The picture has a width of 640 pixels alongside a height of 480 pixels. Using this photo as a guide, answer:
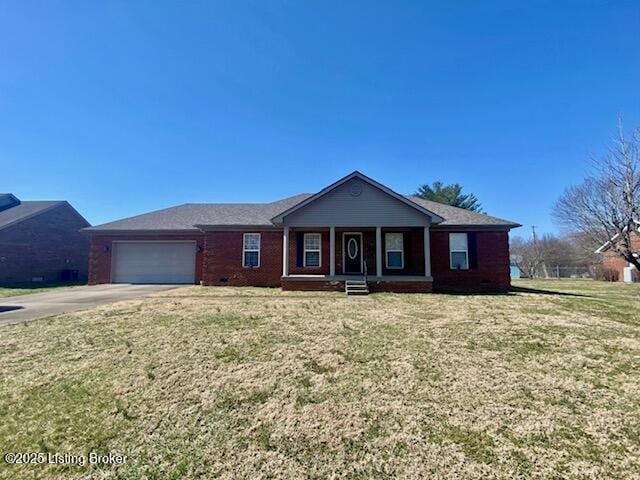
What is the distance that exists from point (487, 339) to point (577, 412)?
250 cm

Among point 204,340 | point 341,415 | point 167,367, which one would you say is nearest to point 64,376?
point 167,367

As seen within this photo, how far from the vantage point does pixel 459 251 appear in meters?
15.1

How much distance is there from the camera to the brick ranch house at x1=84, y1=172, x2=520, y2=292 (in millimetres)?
13539

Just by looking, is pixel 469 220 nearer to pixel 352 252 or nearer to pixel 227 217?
pixel 352 252

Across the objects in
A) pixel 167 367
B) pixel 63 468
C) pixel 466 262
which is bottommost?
pixel 63 468

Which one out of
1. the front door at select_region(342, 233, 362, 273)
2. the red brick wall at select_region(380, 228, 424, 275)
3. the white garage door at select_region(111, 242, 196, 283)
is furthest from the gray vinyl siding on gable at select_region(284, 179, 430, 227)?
the white garage door at select_region(111, 242, 196, 283)

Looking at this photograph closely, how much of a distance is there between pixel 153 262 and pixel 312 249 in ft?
28.7

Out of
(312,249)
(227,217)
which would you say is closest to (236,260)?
(227,217)

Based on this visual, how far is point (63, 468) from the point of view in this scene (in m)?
2.79

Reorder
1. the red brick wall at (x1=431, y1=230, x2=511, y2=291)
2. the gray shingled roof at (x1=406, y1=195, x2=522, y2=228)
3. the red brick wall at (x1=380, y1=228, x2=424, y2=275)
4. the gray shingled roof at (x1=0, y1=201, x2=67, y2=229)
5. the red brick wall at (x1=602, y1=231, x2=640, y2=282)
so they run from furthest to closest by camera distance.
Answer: the red brick wall at (x1=602, y1=231, x2=640, y2=282)
the gray shingled roof at (x1=0, y1=201, x2=67, y2=229)
the red brick wall at (x1=380, y1=228, x2=424, y2=275)
the red brick wall at (x1=431, y1=230, x2=511, y2=291)
the gray shingled roof at (x1=406, y1=195, x2=522, y2=228)

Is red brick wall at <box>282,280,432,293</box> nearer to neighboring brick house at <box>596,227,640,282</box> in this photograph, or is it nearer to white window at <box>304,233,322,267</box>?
white window at <box>304,233,322,267</box>

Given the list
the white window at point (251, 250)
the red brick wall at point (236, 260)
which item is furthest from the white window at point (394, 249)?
the white window at point (251, 250)

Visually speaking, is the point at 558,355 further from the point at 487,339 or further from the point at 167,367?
Answer: the point at 167,367

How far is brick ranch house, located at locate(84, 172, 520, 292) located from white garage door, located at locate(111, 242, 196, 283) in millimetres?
53
